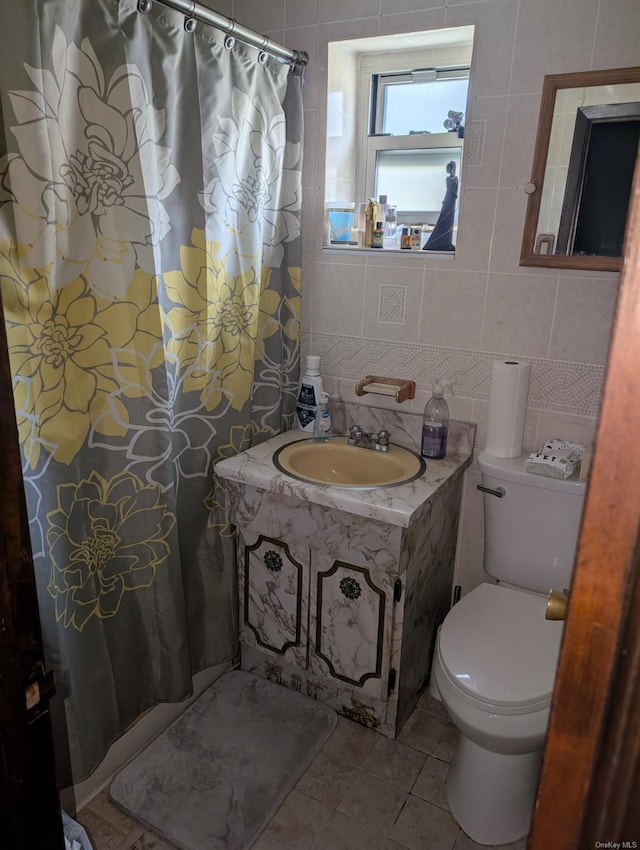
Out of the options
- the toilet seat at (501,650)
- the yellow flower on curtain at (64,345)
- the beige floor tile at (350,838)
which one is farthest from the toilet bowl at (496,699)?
the yellow flower on curtain at (64,345)

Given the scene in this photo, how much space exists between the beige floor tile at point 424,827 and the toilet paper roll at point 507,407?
3.21 ft

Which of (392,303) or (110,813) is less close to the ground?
(392,303)

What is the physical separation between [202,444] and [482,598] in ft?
2.99

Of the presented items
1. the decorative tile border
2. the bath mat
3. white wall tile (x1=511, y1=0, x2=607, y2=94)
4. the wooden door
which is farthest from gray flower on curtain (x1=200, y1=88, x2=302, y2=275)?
the bath mat

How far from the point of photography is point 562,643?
469 mm

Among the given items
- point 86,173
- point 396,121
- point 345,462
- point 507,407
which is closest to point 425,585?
point 345,462

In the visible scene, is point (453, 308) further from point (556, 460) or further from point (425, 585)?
point (425, 585)

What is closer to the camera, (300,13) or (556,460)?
(556,460)

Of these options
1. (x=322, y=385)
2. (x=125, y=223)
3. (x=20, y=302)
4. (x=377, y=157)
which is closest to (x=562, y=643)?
(x=20, y=302)

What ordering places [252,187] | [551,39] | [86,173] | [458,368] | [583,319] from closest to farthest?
[86,173] < [551,39] < [583,319] < [252,187] < [458,368]

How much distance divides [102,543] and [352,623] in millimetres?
737

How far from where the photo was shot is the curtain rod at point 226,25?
1425mm

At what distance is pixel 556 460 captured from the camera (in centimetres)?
166

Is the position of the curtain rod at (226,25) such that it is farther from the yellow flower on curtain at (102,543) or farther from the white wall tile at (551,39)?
the yellow flower on curtain at (102,543)
